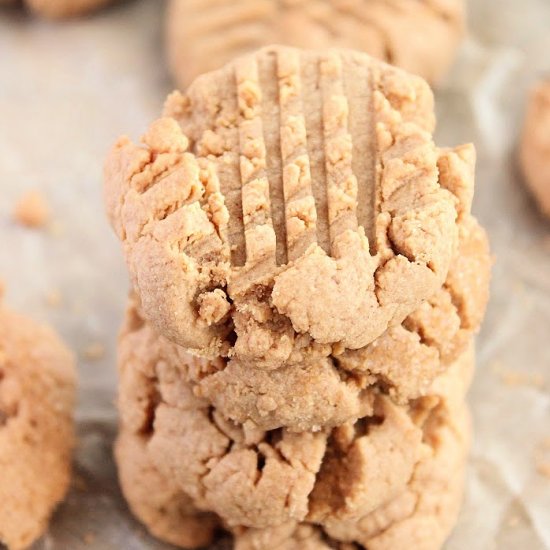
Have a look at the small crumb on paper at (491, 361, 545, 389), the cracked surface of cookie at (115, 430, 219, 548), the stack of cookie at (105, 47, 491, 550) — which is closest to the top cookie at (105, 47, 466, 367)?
the stack of cookie at (105, 47, 491, 550)

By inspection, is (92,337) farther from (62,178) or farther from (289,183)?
(289,183)

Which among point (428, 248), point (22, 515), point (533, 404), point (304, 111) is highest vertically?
point (304, 111)

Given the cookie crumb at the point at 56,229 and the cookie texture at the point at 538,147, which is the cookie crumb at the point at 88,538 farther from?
the cookie texture at the point at 538,147

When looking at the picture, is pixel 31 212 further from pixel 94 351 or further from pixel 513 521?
pixel 513 521

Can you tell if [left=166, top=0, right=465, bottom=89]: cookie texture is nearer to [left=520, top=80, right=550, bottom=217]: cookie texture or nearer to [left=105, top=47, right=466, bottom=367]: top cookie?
[left=520, top=80, right=550, bottom=217]: cookie texture

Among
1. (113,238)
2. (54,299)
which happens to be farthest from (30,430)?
(113,238)

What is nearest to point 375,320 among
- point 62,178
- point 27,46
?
point 62,178
